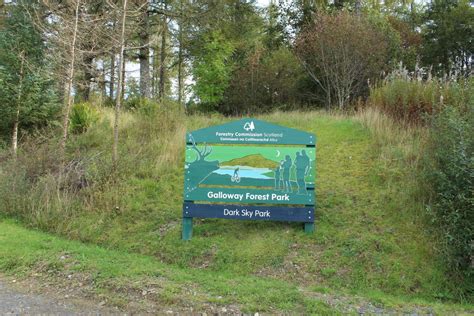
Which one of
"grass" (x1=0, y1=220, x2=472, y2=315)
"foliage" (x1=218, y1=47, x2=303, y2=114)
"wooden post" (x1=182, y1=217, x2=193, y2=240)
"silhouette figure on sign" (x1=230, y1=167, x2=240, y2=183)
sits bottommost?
"grass" (x1=0, y1=220, x2=472, y2=315)

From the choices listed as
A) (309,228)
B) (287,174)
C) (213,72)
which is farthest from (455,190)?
(213,72)

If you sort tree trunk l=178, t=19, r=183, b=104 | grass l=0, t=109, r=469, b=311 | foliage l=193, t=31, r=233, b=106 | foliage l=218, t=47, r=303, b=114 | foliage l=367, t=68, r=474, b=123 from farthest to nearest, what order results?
tree trunk l=178, t=19, r=183, b=104 → foliage l=193, t=31, r=233, b=106 → foliage l=218, t=47, r=303, b=114 → foliage l=367, t=68, r=474, b=123 → grass l=0, t=109, r=469, b=311

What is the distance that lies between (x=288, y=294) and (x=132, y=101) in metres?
11.9

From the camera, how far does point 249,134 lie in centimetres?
648

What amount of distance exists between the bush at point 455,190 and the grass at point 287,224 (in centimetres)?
24

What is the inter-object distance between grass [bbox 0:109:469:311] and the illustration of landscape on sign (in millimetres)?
715

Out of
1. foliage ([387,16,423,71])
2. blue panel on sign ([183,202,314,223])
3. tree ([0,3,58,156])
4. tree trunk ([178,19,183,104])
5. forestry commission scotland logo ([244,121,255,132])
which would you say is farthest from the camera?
tree trunk ([178,19,183,104])

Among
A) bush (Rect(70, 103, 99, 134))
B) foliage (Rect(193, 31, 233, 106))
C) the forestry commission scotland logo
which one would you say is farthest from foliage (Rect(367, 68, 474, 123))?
bush (Rect(70, 103, 99, 134))

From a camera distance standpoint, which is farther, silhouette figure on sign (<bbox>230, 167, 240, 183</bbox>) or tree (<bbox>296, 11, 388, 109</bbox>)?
tree (<bbox>296, 11, 388, 109</bbox>)

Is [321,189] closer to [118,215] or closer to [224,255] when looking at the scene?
[224,255]

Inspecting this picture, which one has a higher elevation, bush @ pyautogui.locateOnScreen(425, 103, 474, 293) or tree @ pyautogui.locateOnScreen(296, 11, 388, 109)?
tree @ pyautogui.locateOnScreen(296, 11, 388, 109)

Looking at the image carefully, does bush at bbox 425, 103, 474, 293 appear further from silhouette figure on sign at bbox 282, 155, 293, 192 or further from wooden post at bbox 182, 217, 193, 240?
wooden post at bbox 182, 217, 193, 240

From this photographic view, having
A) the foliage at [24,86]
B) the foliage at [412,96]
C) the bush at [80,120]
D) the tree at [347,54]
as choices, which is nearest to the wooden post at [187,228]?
the foliage at [412,96]

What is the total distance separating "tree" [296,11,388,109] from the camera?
1359cm
